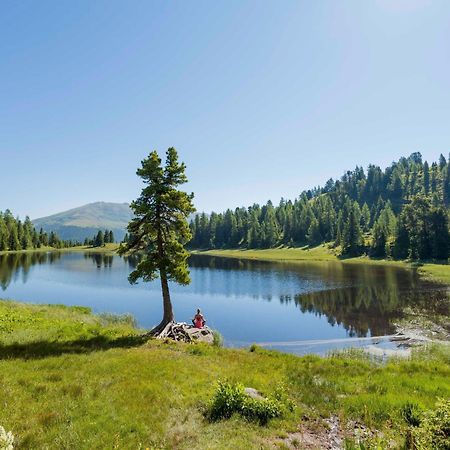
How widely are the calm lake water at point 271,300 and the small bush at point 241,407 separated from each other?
56.1ft

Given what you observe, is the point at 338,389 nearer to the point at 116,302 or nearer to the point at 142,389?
the point at 142,389

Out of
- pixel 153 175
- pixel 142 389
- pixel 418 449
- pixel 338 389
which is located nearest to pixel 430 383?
pixel 338 389

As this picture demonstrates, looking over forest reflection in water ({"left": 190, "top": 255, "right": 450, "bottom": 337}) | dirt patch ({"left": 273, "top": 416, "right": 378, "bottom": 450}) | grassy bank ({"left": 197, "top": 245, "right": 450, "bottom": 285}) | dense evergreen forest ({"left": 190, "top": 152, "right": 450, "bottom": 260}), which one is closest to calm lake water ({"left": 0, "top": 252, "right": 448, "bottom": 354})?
forest reflection in water ({"left": 190, "top": 255, "right": 450, "bottom": 337})

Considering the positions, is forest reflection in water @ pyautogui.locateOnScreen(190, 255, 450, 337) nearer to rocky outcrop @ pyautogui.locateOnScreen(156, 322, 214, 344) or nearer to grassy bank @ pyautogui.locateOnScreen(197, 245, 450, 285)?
grassy bank @ pyautogui.locateOnScreen(197, 245, 450, 285)

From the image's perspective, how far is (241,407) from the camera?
12.5m

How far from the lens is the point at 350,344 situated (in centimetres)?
3003

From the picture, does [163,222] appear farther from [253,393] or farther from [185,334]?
[253,393]

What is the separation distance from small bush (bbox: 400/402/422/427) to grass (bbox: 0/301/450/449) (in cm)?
21

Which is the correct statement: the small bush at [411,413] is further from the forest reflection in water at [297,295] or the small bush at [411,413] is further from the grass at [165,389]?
the forest reflection in water at [297,295]

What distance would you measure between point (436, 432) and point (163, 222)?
75.6 feet

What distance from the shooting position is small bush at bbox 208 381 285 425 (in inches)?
485

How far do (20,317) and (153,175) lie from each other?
16.2 meters

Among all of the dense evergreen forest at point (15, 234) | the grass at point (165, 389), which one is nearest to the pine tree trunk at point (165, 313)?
the grass at point (165, 389)

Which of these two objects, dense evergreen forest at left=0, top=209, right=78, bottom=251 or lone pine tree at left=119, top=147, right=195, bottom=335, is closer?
lone pine tree at left=119, top=147, right=195, bottom=335
